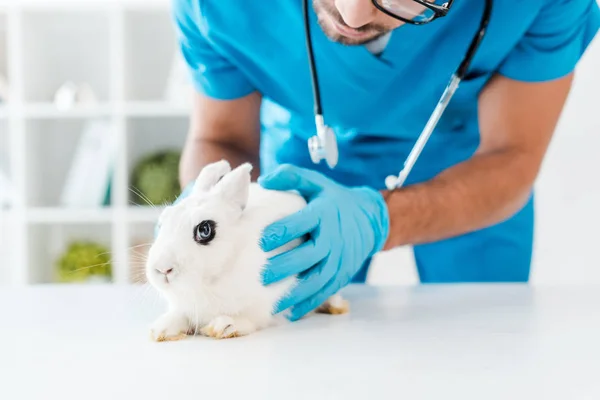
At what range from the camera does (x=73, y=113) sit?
2.66 metres

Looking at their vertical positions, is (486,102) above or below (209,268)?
above

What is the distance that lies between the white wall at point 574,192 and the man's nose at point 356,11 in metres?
1.84

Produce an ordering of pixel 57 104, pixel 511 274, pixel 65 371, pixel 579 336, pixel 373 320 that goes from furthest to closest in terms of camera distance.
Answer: pixel 57 104, pixel 511 274, pixel 373 320, pixel 579 336, pixel 65 371

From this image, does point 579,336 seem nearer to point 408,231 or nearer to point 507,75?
point 408,231

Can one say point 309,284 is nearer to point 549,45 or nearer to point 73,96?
point 549,45

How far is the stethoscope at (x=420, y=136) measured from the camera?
0.99 m

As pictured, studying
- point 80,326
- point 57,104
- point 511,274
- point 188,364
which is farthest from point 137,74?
point 188,364

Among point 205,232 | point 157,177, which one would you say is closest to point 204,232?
point 205,232

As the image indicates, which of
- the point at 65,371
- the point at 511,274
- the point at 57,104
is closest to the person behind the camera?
the point at 65,371

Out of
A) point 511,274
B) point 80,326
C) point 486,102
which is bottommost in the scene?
point 511,274

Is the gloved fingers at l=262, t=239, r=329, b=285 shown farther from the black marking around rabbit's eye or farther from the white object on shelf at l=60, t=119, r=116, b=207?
the white object on shelf at l=60, t=119, r=116, b=207

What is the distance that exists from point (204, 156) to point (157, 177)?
1439 mm

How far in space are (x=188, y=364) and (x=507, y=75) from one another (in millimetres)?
798

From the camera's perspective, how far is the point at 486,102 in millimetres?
1222
